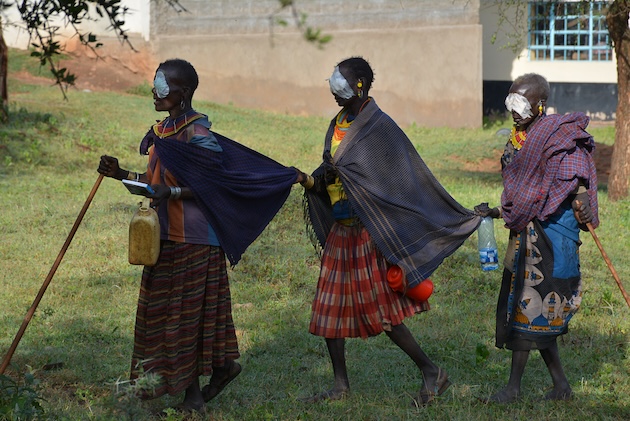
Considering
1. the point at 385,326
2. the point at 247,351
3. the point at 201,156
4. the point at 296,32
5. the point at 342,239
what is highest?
the point at 296,32

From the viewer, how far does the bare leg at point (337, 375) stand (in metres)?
5.02

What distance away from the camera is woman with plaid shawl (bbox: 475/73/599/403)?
4.74 metres

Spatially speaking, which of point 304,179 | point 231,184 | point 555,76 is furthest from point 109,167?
point 555,76

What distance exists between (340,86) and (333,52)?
1611cm

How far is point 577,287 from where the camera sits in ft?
16.3

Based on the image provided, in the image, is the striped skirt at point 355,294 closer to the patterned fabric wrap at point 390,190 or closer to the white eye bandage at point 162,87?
the patterned fabric wrap at point 390,190

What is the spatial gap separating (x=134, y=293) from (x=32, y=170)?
545 cm

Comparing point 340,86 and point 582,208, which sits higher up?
point 340,86

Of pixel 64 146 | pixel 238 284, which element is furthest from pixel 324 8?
pixel 238 284

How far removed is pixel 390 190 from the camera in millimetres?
4902

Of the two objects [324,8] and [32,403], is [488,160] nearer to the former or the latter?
[324,8]

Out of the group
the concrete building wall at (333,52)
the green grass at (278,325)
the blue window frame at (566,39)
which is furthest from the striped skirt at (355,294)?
the blue window frame at (566,39)

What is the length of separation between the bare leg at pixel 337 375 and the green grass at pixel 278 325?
103 millimetres

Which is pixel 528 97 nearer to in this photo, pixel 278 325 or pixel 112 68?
pixel 278 325
